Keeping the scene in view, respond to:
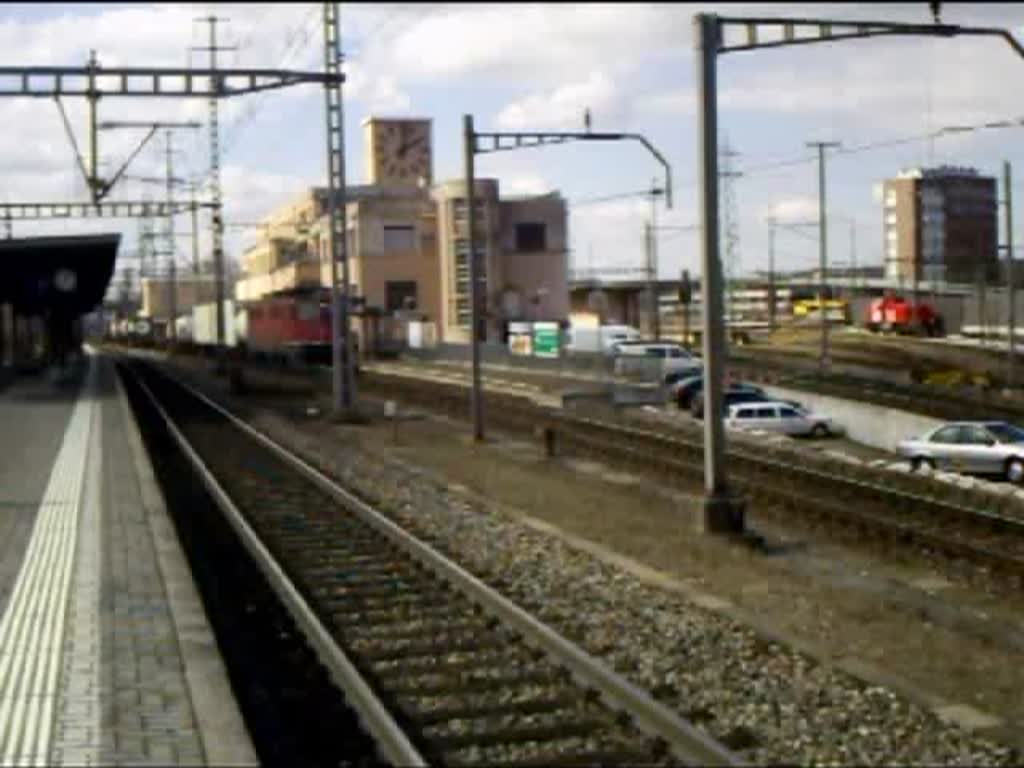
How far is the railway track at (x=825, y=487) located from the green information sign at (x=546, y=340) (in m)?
16.6

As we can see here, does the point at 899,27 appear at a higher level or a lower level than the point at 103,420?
higher

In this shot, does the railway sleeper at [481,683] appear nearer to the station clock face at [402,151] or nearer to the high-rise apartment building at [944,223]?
the high-rise apartment building at [944,223]

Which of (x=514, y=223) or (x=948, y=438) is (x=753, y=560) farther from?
(x=514, y=223)

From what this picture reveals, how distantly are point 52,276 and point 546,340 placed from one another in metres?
23.2

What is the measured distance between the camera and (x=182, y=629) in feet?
34.9

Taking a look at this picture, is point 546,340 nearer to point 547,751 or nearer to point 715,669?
point 715,669

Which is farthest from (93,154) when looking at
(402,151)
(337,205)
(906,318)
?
(402,151)

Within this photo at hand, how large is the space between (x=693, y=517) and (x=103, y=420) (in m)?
20.9

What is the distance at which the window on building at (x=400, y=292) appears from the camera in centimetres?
9344

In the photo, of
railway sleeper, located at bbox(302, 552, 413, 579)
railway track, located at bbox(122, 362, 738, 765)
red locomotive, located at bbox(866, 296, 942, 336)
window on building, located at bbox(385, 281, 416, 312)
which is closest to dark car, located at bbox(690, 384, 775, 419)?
A: railway track, located at bbox(122, 362, 738, 765)

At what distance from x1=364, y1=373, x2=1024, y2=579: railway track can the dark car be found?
382cm

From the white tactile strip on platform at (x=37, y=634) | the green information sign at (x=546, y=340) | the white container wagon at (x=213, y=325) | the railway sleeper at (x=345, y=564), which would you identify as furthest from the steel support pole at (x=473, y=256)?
the white container wagon at (x=213, y=325)

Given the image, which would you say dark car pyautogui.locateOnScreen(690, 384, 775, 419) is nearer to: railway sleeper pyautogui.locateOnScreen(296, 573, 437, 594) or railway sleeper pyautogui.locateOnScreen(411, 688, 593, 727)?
railway sleeper pyautogui.locateOnScreen(296, 573, 437, 594)

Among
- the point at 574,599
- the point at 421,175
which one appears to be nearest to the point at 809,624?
the point at 574,599
